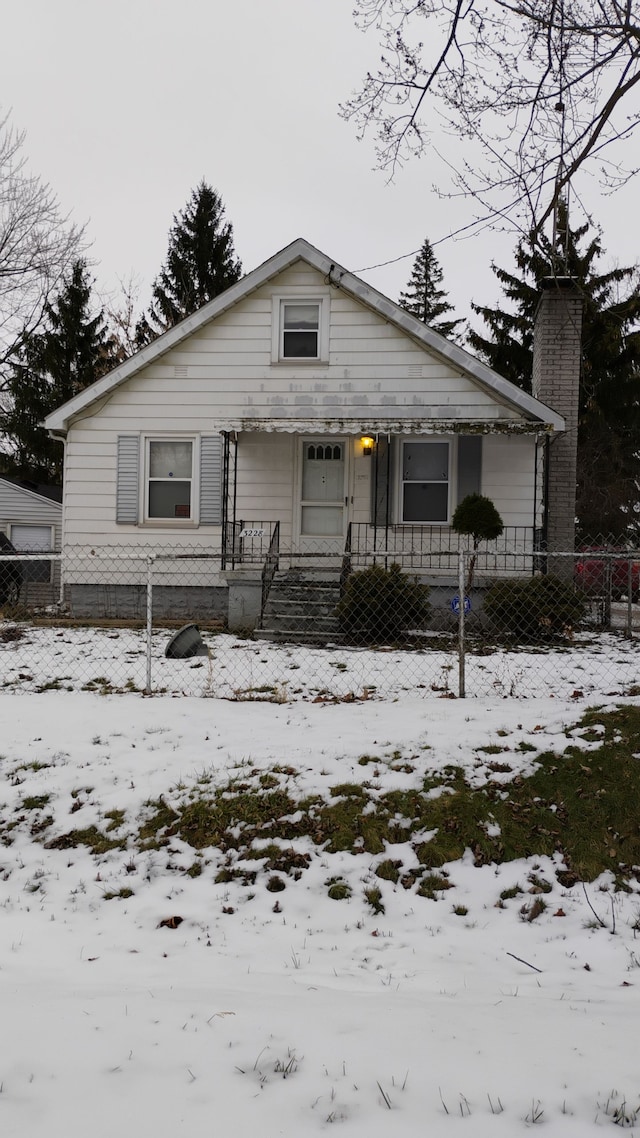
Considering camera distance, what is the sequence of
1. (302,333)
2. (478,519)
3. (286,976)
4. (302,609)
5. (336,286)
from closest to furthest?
(286,976), (302,609), (478,519), (336,286), (302,333)

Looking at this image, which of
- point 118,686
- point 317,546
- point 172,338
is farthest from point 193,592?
point 118,686

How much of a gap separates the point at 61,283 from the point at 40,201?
14.8 ft

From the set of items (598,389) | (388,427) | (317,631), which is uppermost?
(598,389)

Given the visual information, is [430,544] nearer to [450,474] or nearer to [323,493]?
[450,474]

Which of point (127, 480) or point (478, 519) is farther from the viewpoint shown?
point (127, 480)

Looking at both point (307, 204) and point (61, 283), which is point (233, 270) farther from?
point (307, 204)

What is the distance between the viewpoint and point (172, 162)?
2959 centimetres

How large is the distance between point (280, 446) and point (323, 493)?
1.16 metres

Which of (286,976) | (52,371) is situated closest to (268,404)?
(286,976)

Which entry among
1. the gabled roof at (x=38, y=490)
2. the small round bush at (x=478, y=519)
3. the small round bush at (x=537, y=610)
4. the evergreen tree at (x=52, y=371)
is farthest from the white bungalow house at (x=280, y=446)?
the evergreen tree at (x=52, y=371)

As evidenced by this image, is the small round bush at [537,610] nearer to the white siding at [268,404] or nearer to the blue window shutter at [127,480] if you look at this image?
the white siding at [268,404]

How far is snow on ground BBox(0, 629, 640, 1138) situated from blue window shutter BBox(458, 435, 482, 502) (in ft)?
24.6

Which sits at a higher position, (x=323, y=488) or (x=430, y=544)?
(x=323, y=488)

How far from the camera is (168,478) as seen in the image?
1364 centimetres
